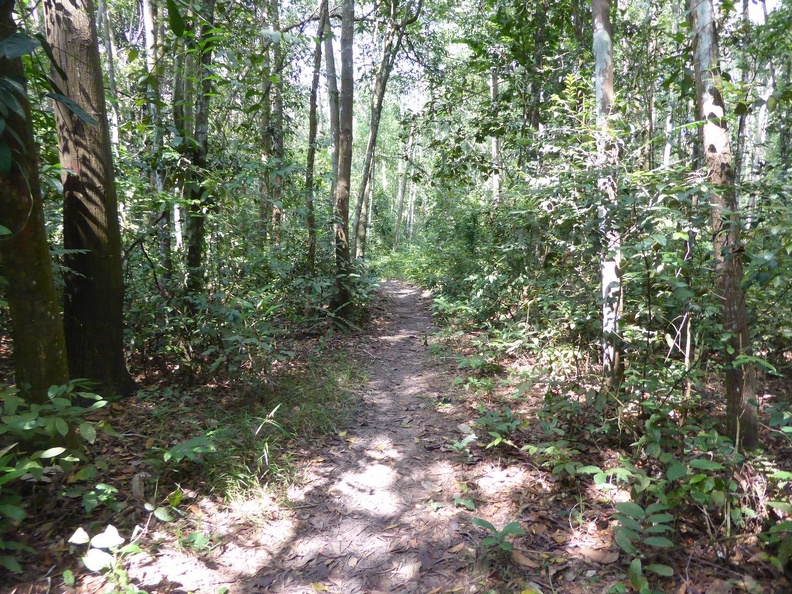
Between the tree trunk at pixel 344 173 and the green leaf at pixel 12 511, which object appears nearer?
the green leaf at pixel 12 511

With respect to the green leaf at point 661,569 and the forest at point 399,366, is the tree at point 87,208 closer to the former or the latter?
the forest at point 399,366

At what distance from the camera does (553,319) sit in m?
6.26

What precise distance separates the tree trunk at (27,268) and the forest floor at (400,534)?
941 mm

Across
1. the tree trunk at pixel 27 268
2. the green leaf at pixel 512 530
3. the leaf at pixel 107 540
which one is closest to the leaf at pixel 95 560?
the leaf at pixel 107 540

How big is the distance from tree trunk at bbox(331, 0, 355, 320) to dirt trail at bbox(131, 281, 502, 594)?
3.86 m

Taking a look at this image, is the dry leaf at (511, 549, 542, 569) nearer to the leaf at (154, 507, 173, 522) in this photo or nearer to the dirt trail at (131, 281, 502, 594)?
the dirt trail at (131, 281, 502, 594)

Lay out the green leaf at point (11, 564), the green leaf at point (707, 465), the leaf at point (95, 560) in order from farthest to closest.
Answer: the green leaf at point (707, 465), the leaf at point (95, 560), the green leaf at point (11, 564)

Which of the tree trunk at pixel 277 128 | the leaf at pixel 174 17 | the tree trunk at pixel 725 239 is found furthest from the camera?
the tree trunk at pixel 277 128

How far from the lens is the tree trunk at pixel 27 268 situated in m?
2.72

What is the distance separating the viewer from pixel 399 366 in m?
6.87

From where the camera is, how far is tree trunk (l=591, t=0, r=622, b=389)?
4113 millimetres

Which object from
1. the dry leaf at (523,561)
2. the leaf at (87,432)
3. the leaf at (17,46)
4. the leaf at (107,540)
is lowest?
the dry leaf at (523,561)

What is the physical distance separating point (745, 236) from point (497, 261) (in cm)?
554

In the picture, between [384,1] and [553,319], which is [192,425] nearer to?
[553,319]
